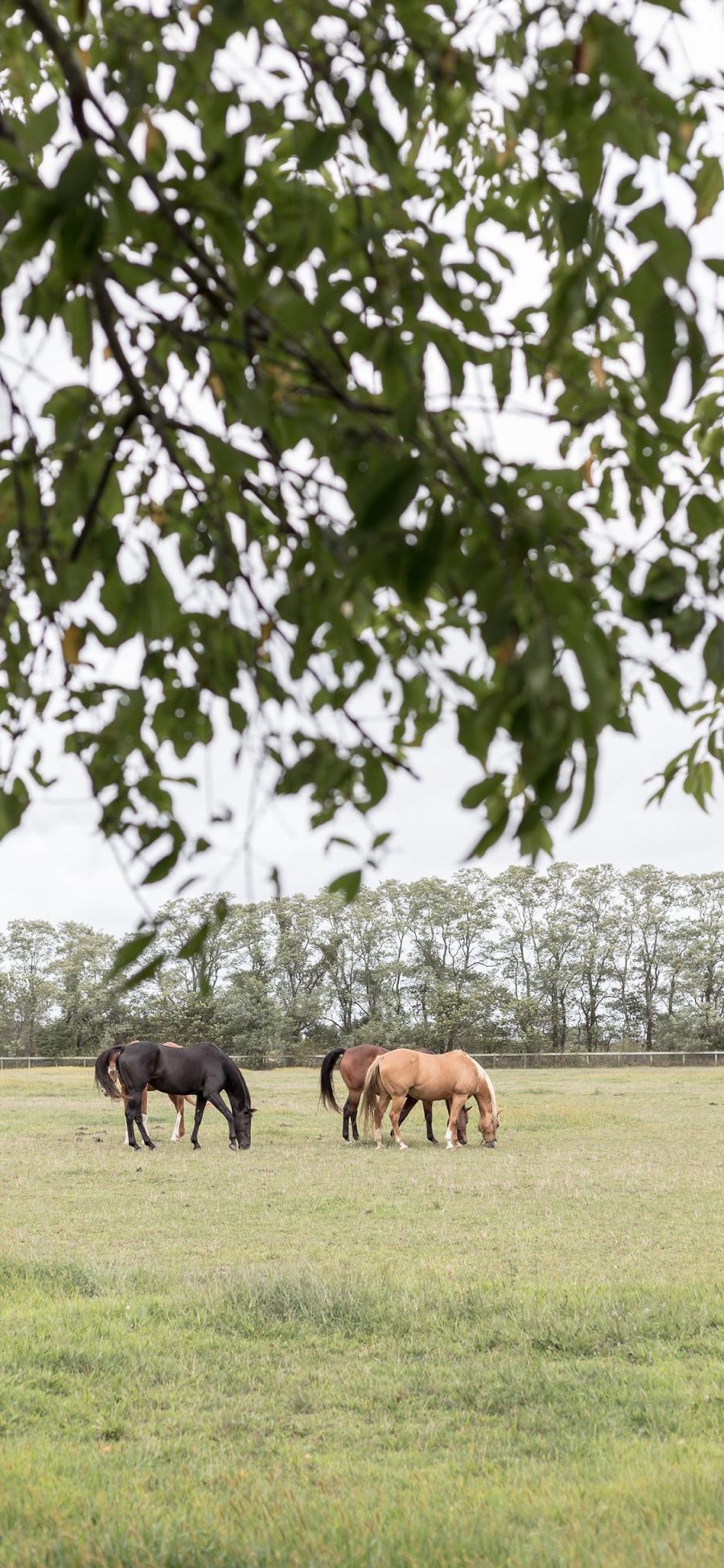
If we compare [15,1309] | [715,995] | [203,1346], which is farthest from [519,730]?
[715,995]

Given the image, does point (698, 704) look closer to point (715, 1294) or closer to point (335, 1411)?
point (335, 1411)

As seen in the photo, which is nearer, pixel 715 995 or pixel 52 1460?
pixel 52 1460

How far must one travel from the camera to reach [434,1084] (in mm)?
17203

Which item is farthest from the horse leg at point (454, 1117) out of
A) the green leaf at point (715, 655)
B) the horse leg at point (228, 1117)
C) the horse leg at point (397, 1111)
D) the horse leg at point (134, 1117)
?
the green leaf at point (715, 655)

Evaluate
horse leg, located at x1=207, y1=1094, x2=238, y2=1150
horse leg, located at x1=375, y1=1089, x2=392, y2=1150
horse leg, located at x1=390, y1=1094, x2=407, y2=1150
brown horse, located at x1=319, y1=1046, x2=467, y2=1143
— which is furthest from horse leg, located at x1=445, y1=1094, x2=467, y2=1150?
horse leg, located at x1=207, y1=1094, x2=238, y2=1150

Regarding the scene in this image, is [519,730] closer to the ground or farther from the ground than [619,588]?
closer to the ground

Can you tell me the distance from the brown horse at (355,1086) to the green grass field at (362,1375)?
16.2ft

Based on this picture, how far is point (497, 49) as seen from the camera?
3.29 metres

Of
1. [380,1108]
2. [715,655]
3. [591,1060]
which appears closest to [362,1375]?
[715,655]

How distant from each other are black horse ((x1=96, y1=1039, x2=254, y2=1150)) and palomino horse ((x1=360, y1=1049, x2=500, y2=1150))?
1.82 m

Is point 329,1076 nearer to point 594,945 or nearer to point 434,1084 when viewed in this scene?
point 434,1084

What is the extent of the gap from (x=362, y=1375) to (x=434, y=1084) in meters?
11.5

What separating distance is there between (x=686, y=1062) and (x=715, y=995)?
15.7 metres

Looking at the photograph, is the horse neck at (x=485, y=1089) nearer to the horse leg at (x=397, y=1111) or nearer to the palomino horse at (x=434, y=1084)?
the palomino horse at (x=434, y=1084)
